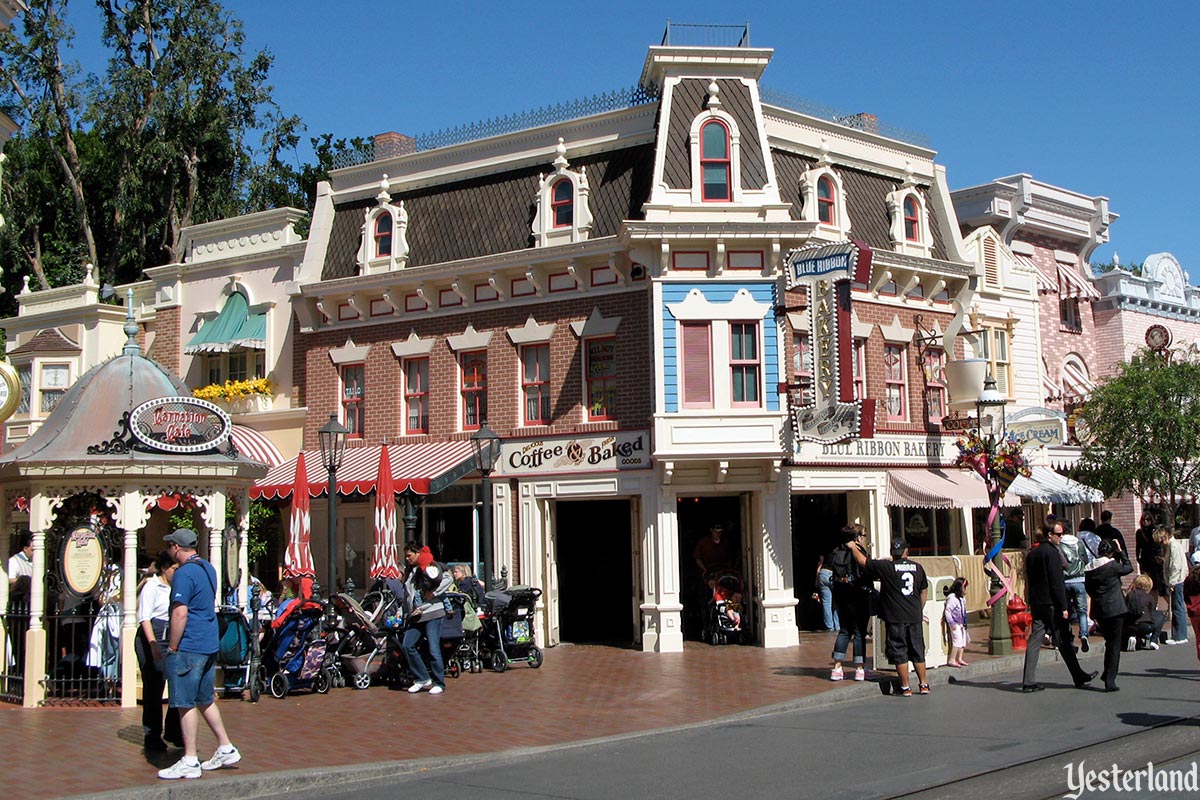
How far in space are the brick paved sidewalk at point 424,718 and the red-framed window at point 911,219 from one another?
29.8ft

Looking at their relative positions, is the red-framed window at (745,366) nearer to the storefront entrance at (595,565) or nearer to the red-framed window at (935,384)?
the storefront entrance at (595,565)

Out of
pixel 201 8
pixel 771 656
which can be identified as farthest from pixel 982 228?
pixel 201 8

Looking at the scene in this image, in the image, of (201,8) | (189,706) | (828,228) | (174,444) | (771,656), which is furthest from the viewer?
(201,8)

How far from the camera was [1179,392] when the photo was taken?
26891mm

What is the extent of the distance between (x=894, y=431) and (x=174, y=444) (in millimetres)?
13392

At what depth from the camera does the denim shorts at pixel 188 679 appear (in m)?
9.35

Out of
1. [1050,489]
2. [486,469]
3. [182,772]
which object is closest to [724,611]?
[486,469]

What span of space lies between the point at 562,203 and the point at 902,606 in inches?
443

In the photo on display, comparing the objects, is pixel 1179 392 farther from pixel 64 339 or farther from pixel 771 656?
pixel 64 339

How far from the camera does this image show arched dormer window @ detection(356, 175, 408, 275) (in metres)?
23.3

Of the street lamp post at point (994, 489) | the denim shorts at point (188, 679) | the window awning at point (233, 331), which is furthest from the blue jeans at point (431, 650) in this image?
the window awning at point (233, 331)

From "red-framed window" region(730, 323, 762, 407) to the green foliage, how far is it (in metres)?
11.2

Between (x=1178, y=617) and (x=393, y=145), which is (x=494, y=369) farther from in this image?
(x=1178, y=617)

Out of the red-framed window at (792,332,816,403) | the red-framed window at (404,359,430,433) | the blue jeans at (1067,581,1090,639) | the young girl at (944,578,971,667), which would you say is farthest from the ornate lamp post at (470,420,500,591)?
the blue jeans at (1067,581,1090,639)
